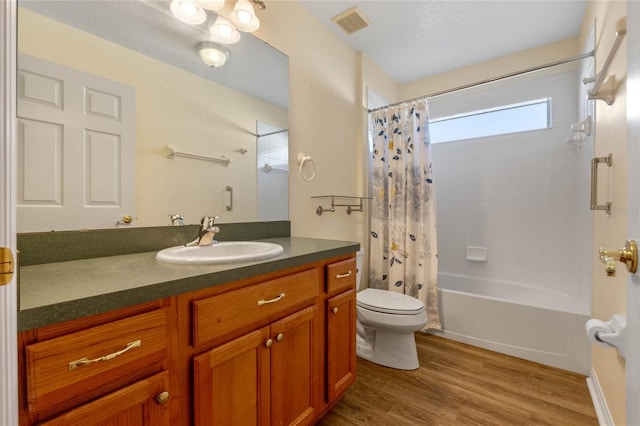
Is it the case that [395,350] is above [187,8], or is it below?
below

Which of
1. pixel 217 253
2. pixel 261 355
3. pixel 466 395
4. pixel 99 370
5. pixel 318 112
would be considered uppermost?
pixel 318 112

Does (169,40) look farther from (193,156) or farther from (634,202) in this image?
(634,202)

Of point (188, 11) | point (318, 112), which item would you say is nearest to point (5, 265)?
point (188, 11)

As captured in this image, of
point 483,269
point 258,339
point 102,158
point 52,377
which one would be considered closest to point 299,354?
point 258,339

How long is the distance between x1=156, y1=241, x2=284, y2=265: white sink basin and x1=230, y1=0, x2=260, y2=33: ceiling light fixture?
1.18 meters

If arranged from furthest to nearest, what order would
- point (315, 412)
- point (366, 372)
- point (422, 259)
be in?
1. point (422, 259)
2. point (366, 372)
3. point (315, 412)

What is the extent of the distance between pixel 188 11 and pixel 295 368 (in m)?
1.68

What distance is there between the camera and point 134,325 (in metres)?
0.68

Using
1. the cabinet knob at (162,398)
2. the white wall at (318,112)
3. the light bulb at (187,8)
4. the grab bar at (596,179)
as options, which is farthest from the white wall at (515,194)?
the cabinet knob at (162,398)

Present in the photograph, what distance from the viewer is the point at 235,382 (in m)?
0.92

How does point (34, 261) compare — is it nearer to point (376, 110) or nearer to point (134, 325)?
point (134, 325)

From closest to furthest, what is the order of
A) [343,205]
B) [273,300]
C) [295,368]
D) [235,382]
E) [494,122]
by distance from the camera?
[235,382], [273,300], [295,368], [343,205], [494,122]

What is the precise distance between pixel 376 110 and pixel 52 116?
2228mm

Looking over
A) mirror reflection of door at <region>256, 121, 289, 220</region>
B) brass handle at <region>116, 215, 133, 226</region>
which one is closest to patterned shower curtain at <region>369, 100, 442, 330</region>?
mirror reflection of door at <region>256, 121, 289, 220</region>
